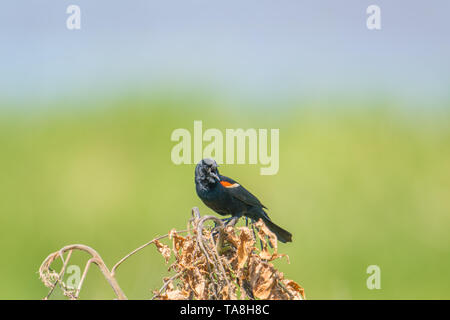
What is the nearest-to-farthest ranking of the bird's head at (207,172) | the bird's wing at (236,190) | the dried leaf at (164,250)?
the dried leaf at (164,250) → the bird's head at (207,172) → the bird's wing at (236,190)

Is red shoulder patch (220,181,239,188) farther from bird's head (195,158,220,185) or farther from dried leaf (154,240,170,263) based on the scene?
dried leaf (154,240,170,263)

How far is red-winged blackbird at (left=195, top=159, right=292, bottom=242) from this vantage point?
158 inches

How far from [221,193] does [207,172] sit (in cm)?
19

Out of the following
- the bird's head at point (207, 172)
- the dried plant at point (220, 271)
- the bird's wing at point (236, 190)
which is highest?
the bird's head at point (207, 172)

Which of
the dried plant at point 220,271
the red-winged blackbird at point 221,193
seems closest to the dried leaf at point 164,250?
the dried plant at point 220,271

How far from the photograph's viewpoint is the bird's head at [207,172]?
395 centimetres

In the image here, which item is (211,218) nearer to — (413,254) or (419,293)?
(419,293)

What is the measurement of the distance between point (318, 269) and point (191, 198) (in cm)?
210

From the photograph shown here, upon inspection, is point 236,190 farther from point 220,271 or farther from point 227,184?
point 220,271

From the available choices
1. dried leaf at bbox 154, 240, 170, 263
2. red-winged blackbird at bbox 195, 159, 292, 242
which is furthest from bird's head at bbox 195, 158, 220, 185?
dried leaf at bbox 154, 240, 170, 263

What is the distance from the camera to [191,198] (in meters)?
8.68

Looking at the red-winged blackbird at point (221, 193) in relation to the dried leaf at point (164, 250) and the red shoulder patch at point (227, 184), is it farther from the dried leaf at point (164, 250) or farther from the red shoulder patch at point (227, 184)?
the dried leaf at point (164, 250)

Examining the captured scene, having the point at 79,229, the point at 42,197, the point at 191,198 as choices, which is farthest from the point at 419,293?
the point at 42,197

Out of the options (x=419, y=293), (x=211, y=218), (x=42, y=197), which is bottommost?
(x=419, y=293)
